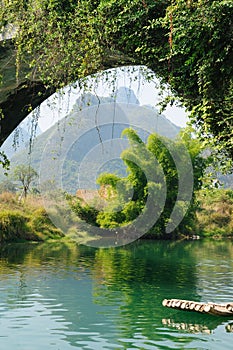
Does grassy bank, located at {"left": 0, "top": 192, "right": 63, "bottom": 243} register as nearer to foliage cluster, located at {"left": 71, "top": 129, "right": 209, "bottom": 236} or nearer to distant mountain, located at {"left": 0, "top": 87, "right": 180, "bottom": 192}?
foliage cluster, located at {"left": 71, "top": 129, "right": 209, "bottom": 236}

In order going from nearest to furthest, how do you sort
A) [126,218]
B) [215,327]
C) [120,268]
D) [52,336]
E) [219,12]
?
[219,12] → [52,336] → [215,327] → [120,268] → [126,218]

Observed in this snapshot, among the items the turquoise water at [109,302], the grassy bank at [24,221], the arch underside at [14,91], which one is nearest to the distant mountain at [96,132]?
the arch underside at [14,91]

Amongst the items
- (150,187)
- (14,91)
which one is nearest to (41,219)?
(150,187)

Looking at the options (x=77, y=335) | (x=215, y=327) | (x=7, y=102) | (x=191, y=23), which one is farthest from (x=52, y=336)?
(x=191, y=23)

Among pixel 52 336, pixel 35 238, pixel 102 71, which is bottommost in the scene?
pixel 52 336

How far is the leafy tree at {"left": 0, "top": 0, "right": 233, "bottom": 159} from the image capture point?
3.68 metres

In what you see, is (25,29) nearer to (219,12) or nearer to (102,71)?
(102,71)

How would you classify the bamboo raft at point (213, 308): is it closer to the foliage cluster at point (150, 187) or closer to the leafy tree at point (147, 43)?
the leafy tree at point (147, 43)

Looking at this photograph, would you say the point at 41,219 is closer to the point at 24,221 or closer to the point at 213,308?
the point at 24,221

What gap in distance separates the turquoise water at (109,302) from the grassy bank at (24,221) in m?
5.58

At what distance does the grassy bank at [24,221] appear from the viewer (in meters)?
18.6

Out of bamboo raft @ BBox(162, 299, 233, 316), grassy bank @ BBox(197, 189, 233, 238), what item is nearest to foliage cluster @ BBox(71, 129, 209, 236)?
grassy bank @ BBox(197, 189, 233, 238)

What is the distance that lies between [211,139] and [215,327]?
2890mm

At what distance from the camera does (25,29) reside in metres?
4.43
